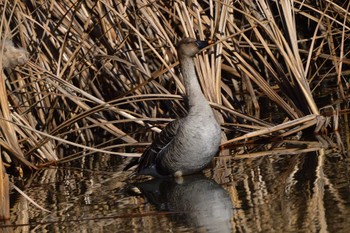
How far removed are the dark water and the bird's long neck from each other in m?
0.51

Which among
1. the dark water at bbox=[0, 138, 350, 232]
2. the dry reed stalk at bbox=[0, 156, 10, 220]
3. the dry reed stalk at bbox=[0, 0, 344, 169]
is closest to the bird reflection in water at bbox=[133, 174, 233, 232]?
the dark water at bbox=[0, 138, 350, 232]

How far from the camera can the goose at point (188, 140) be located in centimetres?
670

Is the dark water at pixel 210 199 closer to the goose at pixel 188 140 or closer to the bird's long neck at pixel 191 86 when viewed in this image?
the goose at pixel 188 140

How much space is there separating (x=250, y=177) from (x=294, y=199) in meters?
0.98

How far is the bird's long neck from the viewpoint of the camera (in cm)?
693

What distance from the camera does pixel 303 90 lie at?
7.68 meters

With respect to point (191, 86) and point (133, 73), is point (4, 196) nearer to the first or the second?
point (191, 86)

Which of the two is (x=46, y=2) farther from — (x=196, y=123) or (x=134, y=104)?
(x=196, y=123)

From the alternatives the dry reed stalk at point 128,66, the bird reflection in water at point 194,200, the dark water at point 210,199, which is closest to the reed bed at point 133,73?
the dry reed stalk at point 128,66

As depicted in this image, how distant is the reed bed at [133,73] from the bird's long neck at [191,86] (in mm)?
336

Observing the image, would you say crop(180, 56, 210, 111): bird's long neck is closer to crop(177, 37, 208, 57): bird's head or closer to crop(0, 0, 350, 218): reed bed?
crop(177, 37, 208, 57): bird's head

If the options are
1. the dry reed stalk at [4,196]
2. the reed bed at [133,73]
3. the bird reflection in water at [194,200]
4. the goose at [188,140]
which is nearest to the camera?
the bird reflection in water at [194,200]

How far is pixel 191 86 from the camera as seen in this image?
23.3 ft

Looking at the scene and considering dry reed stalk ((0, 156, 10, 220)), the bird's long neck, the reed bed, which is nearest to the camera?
dry reed stalk ((0, 156, 10, 220))
